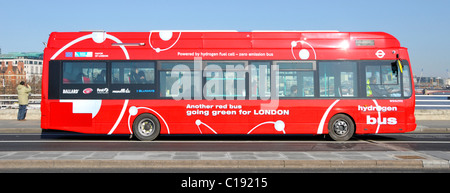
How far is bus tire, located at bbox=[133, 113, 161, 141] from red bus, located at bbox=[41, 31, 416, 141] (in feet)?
0.10

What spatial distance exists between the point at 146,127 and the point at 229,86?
273cm

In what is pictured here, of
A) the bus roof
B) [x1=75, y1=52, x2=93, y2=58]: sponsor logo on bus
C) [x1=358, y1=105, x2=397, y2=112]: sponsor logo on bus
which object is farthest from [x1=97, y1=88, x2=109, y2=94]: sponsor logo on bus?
[x1=358, y1=105, x2=397, y2=112]: sponsor logo on bus

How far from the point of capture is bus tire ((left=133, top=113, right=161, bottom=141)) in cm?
1328

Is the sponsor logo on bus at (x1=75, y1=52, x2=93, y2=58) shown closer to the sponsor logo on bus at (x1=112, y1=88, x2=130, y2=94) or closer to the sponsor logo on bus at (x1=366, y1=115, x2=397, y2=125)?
the sponsor logo on bus at (x1=112, y1=88, x2=130, y2=94)

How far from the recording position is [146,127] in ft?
43.8

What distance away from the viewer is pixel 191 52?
13.5 meters

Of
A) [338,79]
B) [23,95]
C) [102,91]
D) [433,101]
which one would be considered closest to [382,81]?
[338,79]

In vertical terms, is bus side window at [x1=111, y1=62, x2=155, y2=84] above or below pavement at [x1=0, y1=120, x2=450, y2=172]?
above

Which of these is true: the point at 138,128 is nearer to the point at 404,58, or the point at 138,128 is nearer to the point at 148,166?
the point at 148,166

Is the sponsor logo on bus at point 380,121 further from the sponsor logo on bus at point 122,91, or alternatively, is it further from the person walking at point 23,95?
the person walking at point 23,95

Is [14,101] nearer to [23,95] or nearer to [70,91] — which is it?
[23,95]
